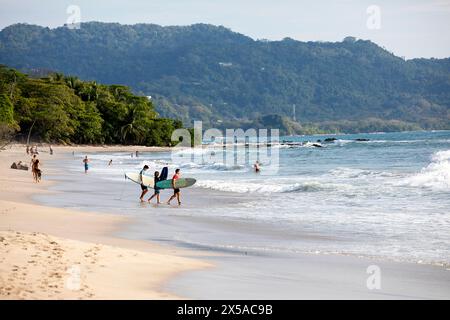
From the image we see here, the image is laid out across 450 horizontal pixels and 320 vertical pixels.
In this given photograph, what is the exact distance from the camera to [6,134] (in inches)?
2549

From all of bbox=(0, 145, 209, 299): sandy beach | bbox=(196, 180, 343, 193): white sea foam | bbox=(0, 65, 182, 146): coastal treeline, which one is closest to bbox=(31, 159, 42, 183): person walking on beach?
bbox=(196, 180, 343, 193): white sea foam

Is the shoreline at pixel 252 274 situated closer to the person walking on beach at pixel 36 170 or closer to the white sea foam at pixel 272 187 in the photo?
the white sea foam at pixel 272 187

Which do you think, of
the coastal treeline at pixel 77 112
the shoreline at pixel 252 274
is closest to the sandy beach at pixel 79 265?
the shoreline at pixel 252 274

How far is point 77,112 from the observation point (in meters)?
104

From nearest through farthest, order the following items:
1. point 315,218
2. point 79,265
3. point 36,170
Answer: point 79,265 < point 315,218 < point 36,170

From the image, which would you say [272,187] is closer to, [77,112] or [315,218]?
[315,218]

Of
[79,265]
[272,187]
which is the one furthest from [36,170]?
[79,265]

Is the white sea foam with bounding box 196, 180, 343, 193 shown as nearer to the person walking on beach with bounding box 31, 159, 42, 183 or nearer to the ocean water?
the ocean water

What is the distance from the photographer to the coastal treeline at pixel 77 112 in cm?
9438

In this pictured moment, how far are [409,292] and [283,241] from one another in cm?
480

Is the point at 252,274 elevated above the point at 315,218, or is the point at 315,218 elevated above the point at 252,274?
the point at 252,274
